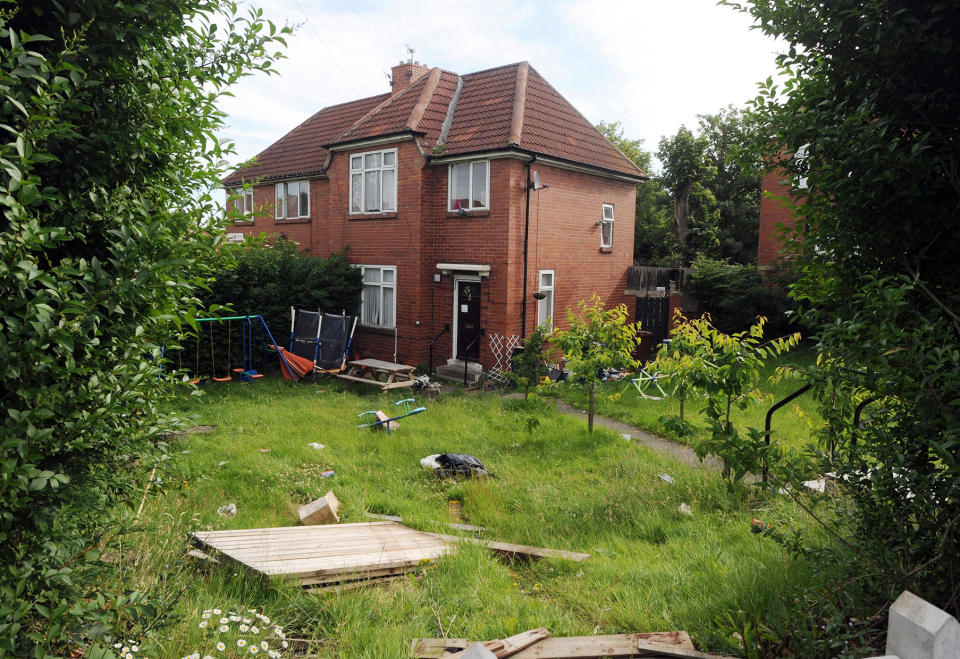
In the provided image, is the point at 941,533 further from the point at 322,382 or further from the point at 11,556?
the point at 322,382

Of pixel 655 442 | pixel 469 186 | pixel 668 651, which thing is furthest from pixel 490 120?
pixel 668 651

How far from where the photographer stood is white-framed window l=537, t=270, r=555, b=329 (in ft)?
53.7

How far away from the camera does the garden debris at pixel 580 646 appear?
3727mm

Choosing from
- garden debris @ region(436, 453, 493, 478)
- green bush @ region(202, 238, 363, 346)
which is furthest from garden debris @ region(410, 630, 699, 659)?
green bush @ region(202, 238, 363, 346)

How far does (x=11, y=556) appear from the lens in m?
2.61

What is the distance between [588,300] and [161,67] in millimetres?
15396

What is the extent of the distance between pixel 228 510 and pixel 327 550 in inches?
88.0

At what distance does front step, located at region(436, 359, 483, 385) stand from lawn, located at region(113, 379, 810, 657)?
11.3 feet

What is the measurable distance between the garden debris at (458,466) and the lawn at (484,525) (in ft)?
0.76

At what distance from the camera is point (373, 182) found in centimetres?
1741

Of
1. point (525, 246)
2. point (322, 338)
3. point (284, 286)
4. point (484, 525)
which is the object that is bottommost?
point (484, 525)

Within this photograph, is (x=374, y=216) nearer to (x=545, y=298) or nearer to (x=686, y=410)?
(x=545, y=298)

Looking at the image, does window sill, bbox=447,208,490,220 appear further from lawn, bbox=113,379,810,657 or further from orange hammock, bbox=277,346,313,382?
lawn, bbox=113,379,810,657

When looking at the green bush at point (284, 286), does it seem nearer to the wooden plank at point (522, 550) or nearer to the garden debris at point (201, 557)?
the garden debris at point (201, 557)
